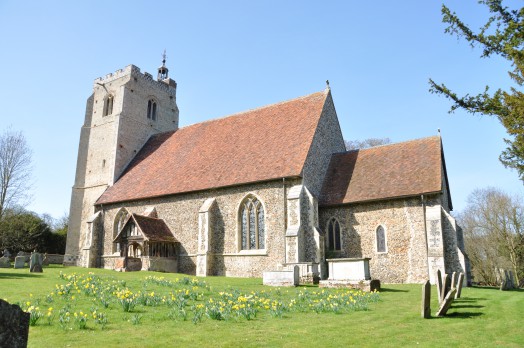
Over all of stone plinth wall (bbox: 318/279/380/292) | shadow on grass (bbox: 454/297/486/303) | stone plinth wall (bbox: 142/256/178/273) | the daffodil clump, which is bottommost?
shadow on grass (bbox: 454/297/486/303)

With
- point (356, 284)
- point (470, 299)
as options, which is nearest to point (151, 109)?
point (356, 284)

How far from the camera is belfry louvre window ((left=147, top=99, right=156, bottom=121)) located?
3341 centimetres

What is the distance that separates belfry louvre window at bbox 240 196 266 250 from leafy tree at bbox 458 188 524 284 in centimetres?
2070

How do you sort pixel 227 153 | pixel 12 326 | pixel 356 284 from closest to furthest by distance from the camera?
pixel 12 326 → pixel 356 284 → pixel 227 153

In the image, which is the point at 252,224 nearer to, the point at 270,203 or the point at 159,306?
the point at 270,203

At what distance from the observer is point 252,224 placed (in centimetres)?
2114

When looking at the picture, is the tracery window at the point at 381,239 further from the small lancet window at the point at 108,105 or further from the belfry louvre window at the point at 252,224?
the small lancet window at the point at 108,105

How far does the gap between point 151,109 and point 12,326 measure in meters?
32.2

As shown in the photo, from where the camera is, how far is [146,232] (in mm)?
22062

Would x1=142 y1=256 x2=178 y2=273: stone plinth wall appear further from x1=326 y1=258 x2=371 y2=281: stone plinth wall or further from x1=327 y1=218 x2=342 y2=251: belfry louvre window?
x1=326 y1=258 x2=371 y2=281: stone plinth wall

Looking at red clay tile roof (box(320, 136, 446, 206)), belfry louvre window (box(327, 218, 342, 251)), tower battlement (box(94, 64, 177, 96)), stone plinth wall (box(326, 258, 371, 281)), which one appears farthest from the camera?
tower battlement (box(94, 64, 177, 96))

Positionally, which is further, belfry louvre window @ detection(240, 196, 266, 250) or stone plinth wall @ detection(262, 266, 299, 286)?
belfry louvre window @ detection(240, 196, 266, 250)

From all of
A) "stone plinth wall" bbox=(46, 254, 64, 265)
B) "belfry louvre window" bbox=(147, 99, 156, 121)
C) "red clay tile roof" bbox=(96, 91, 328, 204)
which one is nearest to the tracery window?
"red clay tile roof" bbox=(96, 91, 328, 204)

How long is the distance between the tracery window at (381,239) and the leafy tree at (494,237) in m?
16.9
